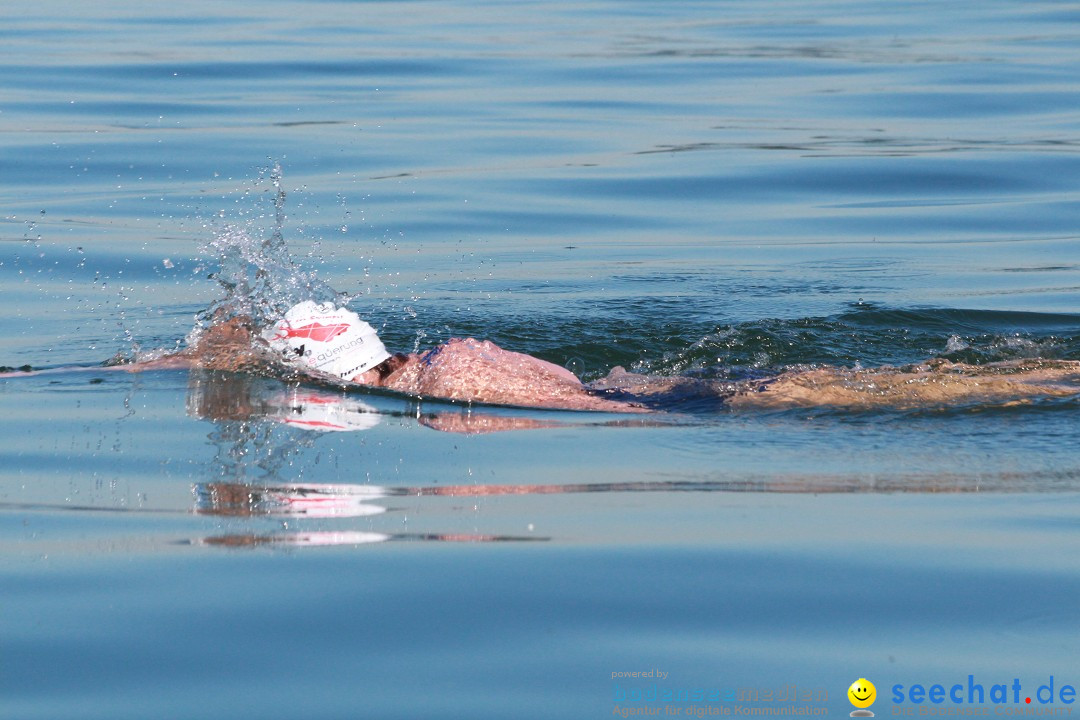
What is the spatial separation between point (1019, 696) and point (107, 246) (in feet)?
31.0

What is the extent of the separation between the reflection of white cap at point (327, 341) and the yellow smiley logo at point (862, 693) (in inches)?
167

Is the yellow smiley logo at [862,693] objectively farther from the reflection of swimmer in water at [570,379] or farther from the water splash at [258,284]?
the water splash at [258,284]

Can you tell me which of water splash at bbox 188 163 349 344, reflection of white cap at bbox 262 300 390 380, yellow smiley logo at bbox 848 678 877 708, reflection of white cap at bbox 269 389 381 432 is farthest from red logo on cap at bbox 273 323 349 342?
yellow smiley logo at bbox 848 678 877 708

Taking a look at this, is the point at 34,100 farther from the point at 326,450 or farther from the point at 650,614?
the point at 650,614

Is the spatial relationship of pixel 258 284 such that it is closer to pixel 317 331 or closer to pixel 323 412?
pixel 317 331

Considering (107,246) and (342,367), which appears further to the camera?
(107,246)

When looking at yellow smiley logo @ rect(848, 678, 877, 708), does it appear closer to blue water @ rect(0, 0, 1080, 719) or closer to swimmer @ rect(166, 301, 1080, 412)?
blue water @ rect(0, 0, 1080, 719)

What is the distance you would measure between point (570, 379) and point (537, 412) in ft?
1.81

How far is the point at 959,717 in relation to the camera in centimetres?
414

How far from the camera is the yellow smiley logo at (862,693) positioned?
13.7ft

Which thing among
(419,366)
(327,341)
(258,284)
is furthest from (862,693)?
(258,284)

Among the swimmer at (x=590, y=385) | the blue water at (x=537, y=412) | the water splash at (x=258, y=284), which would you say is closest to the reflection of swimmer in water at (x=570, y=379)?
the swimmer at (x=590, y=385)

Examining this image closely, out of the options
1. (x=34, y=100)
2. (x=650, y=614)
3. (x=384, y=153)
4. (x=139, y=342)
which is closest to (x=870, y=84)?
(x=384, y=153)

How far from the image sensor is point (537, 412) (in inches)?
299
